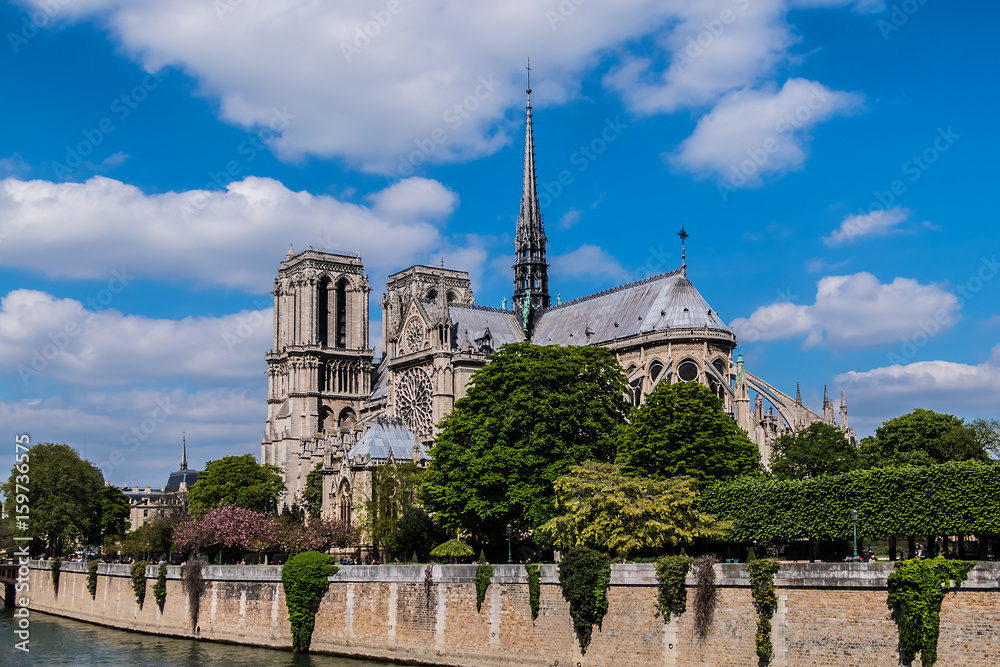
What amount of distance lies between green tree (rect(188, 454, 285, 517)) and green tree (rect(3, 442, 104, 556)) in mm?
8108

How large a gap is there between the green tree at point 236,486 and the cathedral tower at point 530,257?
24.3m

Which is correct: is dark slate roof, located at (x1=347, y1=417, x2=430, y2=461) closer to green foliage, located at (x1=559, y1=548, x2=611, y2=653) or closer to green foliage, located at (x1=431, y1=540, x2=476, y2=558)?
green foliage, located at (x1=431, y1=540, x2=476, y2=558)

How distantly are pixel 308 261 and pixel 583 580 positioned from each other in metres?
74.4

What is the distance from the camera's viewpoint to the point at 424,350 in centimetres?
8156

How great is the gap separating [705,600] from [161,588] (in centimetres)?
3078

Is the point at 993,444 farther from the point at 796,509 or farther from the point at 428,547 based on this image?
the point at 428,547

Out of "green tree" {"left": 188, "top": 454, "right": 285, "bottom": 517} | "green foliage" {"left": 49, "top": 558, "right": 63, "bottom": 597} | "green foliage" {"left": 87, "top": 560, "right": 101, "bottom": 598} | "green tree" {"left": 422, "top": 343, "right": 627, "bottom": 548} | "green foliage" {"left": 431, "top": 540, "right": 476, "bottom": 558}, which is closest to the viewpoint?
"green tree" {"left": 422, "top": 343, "right": 627, "bottom": 548}

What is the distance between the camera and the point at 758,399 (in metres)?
70.8

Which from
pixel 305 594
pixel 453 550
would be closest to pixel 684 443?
pixel 453 550

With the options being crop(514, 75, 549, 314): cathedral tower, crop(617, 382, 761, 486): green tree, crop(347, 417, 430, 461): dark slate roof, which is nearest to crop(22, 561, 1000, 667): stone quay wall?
crop(617, 382, 761, 486): green tree

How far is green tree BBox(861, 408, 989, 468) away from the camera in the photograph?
53562 millimetres

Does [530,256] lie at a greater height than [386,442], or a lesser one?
greater

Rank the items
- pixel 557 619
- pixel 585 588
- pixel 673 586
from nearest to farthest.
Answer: pixel 673 586 < pixel 585 588 < pixel 557 619

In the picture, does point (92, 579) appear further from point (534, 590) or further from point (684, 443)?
point (684, 443)
